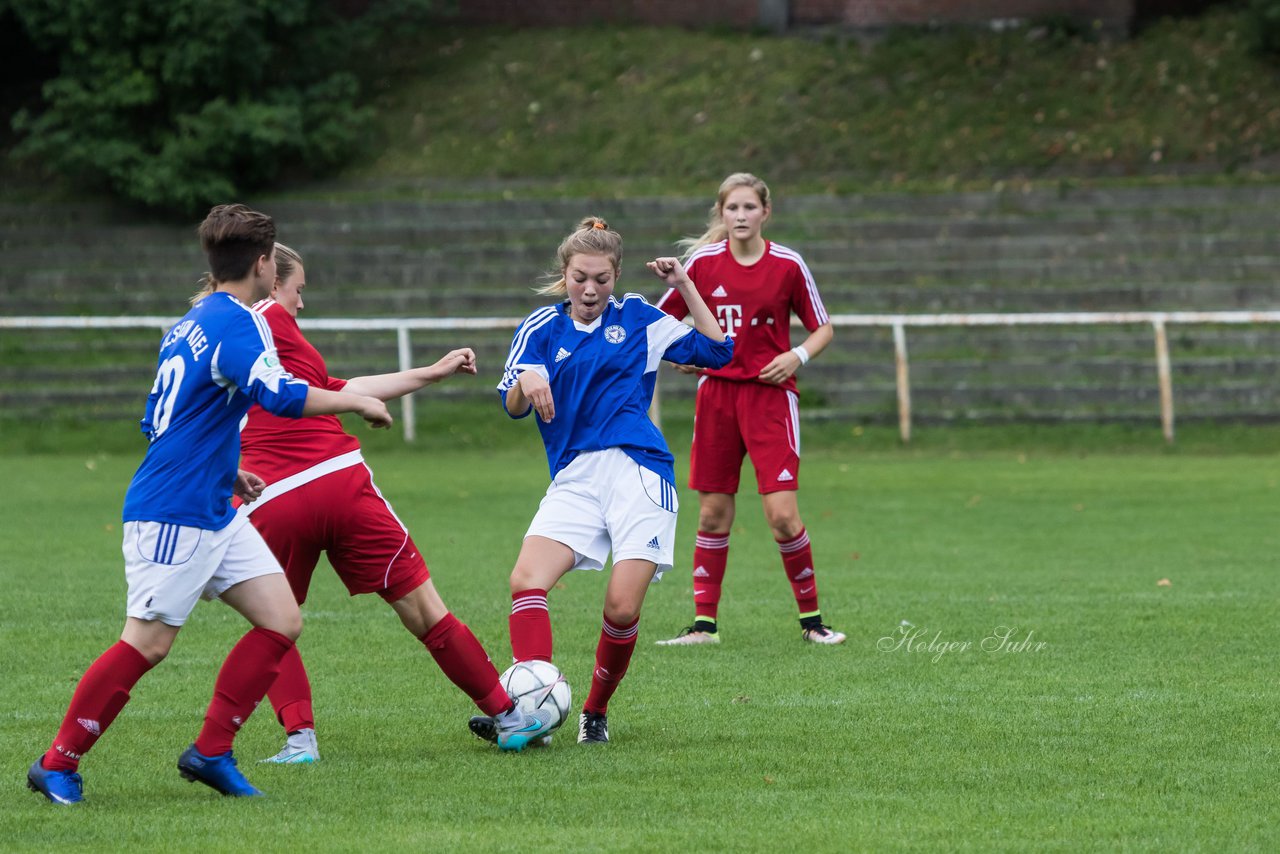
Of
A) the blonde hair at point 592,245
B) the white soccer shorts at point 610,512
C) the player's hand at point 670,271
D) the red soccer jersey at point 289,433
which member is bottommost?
the white soccer shorts at point 610,512

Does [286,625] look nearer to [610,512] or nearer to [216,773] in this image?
[216,773]

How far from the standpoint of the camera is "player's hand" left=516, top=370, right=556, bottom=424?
5617 millimetres

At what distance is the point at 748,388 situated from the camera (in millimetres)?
8281

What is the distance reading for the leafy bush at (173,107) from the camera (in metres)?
23.7

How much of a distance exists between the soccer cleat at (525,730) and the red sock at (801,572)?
8.12 ft

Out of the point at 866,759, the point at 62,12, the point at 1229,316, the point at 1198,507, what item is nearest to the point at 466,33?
the point at 62,12

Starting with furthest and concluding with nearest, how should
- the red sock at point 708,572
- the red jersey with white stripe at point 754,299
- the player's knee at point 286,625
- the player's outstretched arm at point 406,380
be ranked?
the red jersey with white stripe at point 754,299, the red sock at point 708,572, the player's outstretched arm at point 406,380, the player's knee at point 286,625

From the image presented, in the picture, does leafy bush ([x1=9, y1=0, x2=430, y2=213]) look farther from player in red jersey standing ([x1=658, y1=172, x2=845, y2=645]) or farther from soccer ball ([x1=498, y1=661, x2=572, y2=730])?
soccer ball ([x1=498, y1=661, x2=572, y2=730])

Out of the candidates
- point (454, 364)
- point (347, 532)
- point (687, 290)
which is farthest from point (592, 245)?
point (347, 532)

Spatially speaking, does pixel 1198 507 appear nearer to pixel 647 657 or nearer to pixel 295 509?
pixel 647 657

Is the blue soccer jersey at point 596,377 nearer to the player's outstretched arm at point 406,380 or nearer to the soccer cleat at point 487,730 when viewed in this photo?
the player's outstretched arm at point 406,380

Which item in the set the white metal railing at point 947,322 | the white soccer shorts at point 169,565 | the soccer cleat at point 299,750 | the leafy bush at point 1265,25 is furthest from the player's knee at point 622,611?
the leafy bush at point 1265,25

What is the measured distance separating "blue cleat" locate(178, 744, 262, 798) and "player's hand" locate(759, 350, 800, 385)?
3.64 m

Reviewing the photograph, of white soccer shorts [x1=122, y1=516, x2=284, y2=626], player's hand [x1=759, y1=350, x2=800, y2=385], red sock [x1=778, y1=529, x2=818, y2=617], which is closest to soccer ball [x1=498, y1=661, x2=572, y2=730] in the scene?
white soccer shorts [x1=122, y1=516, x2=284, y2=626]
